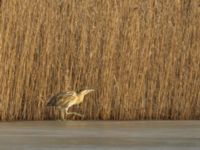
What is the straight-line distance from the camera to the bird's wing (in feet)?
35.0

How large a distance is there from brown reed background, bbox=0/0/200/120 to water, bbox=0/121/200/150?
728 millimetres

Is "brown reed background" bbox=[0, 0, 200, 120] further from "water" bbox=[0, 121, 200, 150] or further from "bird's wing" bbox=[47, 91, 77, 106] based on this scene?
"water" bbox=[0, 121, 200, 150]

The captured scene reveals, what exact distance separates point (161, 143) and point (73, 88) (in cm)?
411

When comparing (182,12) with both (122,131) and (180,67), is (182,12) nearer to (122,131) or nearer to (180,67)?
(180,67)

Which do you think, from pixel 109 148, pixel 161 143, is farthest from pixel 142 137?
pixel 109 148

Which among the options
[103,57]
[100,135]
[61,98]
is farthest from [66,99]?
[100,135]

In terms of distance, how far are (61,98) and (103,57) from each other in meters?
1.05

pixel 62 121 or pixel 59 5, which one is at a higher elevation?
pixel 59 5

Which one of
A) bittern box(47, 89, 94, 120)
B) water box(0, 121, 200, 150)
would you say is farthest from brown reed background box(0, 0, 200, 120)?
water box(0, 121, 200, 150)

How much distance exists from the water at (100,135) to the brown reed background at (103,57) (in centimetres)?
73

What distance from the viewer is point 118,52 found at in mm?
11609

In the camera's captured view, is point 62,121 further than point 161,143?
Yes

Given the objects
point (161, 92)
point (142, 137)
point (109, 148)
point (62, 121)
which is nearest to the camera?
point (109, 148)

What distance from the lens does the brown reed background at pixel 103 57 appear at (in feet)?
36.6
